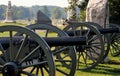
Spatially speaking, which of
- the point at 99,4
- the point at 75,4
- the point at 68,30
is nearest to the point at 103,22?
the point at 99,4

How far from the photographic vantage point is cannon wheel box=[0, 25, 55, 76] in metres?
7.04

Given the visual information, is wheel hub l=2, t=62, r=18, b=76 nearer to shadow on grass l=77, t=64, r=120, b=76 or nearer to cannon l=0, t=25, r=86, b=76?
cannon l=0, t=25, r=86, b=76

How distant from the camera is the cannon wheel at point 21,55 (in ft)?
23.1

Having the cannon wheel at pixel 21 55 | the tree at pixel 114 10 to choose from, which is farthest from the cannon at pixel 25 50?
the tree at pixel 114 10

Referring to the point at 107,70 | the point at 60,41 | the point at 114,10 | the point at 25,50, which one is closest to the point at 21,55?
the point at 25,50

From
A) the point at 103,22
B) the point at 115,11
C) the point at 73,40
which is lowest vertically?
the point at 115,11

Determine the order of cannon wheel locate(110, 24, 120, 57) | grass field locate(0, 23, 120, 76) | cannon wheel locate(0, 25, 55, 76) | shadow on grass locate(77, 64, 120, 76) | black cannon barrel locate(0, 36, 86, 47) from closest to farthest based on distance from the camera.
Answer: cannon wheel locate(0, 25, 55, 76), black cannon barrel locate(0, 36, 86, 47), grass field locate(0, 23, 120, 76), shadow on grass locate(77, 64, 120, 76), cannon wheel locate(110, 24, 120, 57)

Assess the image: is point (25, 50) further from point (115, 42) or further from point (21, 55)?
Result: point (115, 42)

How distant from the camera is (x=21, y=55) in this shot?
7.50 m

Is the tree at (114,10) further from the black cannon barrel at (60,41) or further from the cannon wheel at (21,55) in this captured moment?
the cannon wheel at (21,55)

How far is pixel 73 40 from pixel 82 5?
82.6 ft

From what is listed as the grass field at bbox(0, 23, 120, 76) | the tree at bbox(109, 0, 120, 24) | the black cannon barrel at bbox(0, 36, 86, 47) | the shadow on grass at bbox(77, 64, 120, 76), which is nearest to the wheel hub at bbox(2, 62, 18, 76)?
the black cannon barrel at bbox(0, 36, 86, 47)

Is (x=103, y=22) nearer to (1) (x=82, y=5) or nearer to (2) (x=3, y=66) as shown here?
(2) (x=3, y=66)

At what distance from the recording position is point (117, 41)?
15.5 meters
